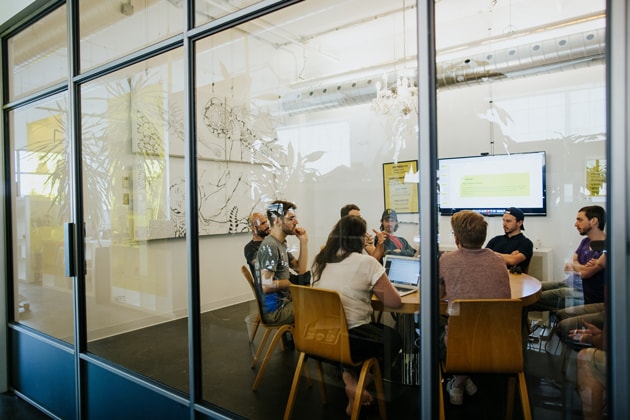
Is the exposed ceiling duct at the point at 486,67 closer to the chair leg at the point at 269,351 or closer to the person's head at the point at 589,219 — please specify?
the person's head at the point at 589,219

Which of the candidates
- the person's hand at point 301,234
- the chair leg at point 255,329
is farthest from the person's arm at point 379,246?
the chair leg at point 255,329

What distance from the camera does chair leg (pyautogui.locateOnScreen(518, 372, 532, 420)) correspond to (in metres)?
2.18

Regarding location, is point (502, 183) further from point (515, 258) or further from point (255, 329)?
point (255, 329)

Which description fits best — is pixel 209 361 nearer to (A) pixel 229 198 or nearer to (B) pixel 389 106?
(A) pixel 229 198

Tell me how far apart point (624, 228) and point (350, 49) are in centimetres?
271

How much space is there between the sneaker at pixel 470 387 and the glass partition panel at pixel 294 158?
0.36 metres

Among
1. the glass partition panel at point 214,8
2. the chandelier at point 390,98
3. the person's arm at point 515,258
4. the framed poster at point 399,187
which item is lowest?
the person's arm at point 515,258

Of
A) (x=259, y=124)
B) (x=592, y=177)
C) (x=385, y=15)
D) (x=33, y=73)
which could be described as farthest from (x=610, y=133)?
(x=33, y=73)

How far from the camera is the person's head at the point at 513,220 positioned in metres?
2.88

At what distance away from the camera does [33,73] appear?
11.8ft

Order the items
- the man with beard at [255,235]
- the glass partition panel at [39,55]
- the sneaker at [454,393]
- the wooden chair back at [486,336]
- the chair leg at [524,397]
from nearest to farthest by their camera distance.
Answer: the sneaker at [454,393], the wooden chair back at [486,336], the chair leg at [524,397], the man with beard at [255,235], the glass partition panel at [39,55]

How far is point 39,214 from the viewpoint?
3727 millimetres

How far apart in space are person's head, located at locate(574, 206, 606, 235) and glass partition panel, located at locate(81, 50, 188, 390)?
7.73 feet

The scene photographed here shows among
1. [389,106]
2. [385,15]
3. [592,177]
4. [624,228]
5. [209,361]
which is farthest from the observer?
[385,15]
